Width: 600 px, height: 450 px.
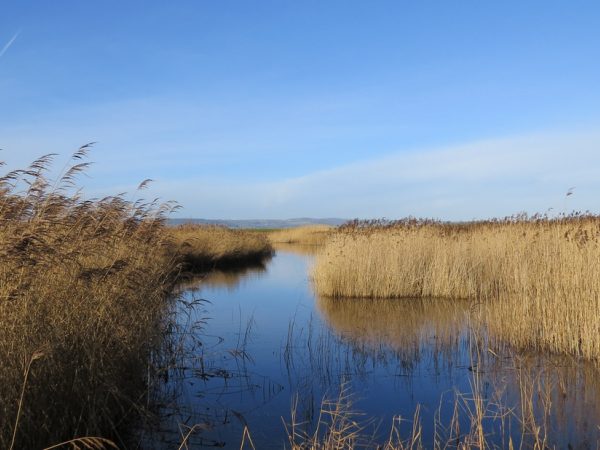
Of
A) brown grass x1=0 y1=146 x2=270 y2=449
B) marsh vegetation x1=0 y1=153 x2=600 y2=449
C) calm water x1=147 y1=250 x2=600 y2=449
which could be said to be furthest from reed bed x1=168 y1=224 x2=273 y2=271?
brown grass x1=0 y1=146 x2=270 y2=449

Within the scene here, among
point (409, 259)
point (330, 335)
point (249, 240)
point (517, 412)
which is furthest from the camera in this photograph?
point (249, 240)

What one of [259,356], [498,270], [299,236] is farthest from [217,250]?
[299,236]

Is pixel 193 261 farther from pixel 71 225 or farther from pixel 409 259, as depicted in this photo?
pixel 71 225

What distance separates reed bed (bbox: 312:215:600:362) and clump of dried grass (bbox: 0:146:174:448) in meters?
4.99

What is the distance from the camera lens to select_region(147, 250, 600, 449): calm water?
4676 millimetres

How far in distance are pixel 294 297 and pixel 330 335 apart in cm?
483

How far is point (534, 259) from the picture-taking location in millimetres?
8625

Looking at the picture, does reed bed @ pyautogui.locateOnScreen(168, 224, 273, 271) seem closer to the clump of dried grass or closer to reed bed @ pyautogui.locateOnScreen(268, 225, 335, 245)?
the clump of dried grass

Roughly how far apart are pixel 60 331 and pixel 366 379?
10.9ft

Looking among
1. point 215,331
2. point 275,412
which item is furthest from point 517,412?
point 215,331

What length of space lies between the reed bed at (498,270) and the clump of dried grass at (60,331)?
197 inches

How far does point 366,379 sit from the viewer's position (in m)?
6.11

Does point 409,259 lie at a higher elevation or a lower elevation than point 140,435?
higher

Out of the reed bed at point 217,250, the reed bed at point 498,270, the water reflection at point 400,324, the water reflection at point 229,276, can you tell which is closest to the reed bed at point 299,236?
the reed bed at point 217,250
